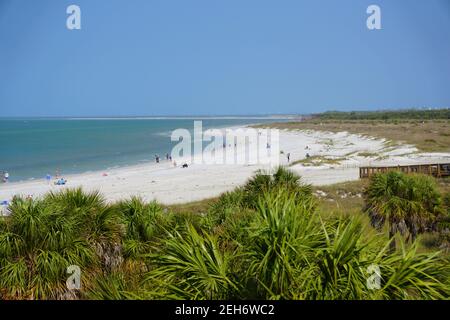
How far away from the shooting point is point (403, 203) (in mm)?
15133

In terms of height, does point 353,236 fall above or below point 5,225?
above

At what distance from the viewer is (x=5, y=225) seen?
9047 millimetres

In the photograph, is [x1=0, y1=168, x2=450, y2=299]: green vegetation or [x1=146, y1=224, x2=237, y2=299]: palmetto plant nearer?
[x1=0, y1=168, x2=450, y2=299]: green vegetation

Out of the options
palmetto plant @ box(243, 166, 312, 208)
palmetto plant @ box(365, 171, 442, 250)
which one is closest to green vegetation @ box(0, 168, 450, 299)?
palmetto plant @ box(243, 166, 312, 208)

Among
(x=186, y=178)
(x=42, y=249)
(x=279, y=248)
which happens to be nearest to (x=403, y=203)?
(x=279, y=248)

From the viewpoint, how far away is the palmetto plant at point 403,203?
49.3ft

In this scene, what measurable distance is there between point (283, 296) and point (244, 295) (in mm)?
619

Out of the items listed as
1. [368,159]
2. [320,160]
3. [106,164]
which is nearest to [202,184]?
[320,160]

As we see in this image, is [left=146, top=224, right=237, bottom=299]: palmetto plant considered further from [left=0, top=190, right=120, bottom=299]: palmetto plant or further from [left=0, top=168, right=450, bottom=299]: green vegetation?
[left=0, top=190, right=120, bottom=299]: palmetto plant

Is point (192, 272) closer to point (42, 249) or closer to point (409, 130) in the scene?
point (42, 249)

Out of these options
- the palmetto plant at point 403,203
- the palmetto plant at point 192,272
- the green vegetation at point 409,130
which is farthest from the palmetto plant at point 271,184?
the green vegetation at point 409,130

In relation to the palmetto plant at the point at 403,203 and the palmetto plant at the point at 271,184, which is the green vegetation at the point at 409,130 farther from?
the palmetto plant at the point at 271,184

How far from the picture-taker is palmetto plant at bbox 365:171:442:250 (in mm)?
15016
